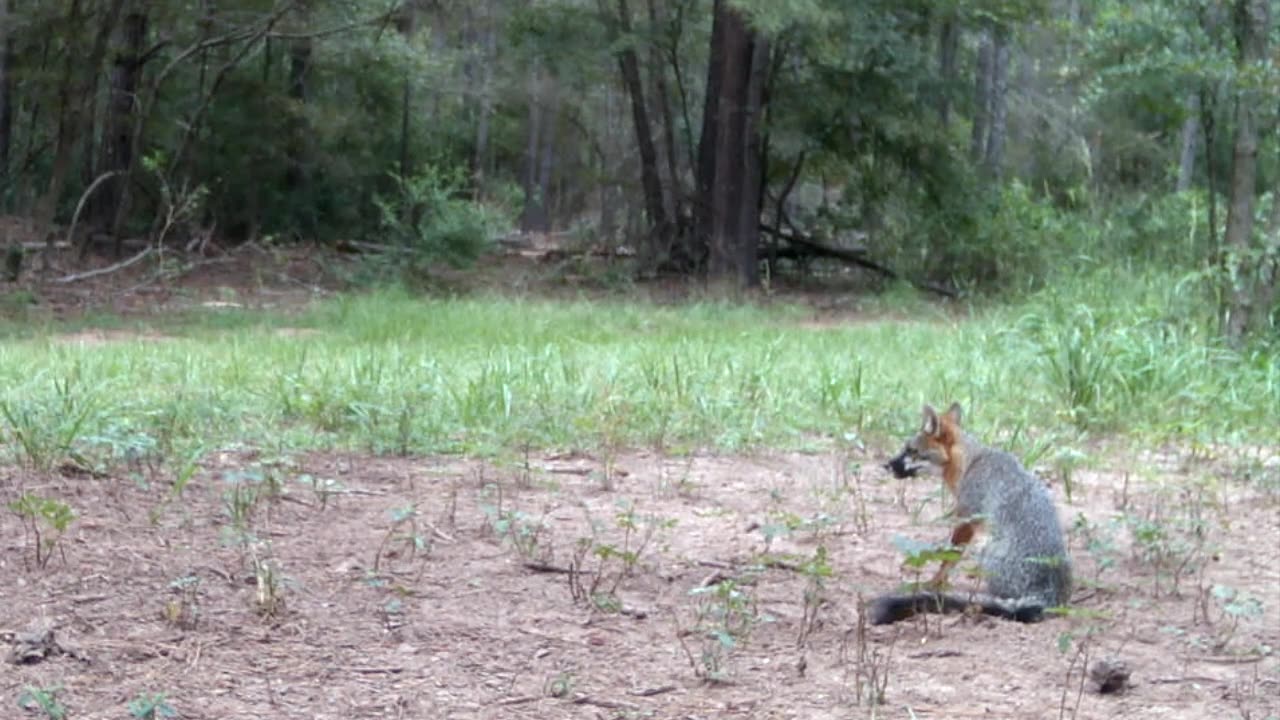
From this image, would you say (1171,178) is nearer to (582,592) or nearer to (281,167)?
(281,167)

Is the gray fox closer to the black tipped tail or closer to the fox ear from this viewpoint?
the black tipped tail

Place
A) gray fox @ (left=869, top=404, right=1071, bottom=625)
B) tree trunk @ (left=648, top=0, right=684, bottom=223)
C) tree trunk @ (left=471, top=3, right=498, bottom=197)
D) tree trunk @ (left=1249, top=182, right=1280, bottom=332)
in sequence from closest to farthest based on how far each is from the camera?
gray fox @ (left=869, top=404, right=1071, bottom=625) → tree trunk @ (left=1249, top=182, right=1280, bottom=332) → tree trunk @ (left=648, top=0, right=684, bottom=223) → tree trunk @ (left=471, top=3, right=498, bottom=197)

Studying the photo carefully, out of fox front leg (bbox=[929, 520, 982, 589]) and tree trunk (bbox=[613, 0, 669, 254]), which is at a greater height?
tree trunk (bbox=[613, 0, 669, 254])

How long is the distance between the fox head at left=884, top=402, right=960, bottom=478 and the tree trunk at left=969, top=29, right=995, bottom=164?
54.7 ft

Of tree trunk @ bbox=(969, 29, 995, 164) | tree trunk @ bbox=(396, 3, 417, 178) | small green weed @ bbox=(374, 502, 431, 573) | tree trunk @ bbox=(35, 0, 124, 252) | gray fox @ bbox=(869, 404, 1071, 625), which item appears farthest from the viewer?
tree trunk @ bbox=(396, 3, 417, 178)

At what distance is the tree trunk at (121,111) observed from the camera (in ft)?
64.8

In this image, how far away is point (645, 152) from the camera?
2161 cm

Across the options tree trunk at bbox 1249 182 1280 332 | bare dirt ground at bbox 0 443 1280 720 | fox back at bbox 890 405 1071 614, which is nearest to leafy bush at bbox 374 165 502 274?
tree trunk at bbox 1249 182 1280 332

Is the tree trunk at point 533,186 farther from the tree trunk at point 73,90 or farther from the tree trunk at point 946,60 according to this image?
the tree trunk at point 73,90

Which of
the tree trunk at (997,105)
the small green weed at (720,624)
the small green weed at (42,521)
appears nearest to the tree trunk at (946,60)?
the tree trunk at (997,105)

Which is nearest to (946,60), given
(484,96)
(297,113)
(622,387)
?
(484,96)

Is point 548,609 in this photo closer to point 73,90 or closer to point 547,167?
point 73,90

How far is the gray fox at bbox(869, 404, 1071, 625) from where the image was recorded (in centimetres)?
441

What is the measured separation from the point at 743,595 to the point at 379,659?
1096 millimetres
